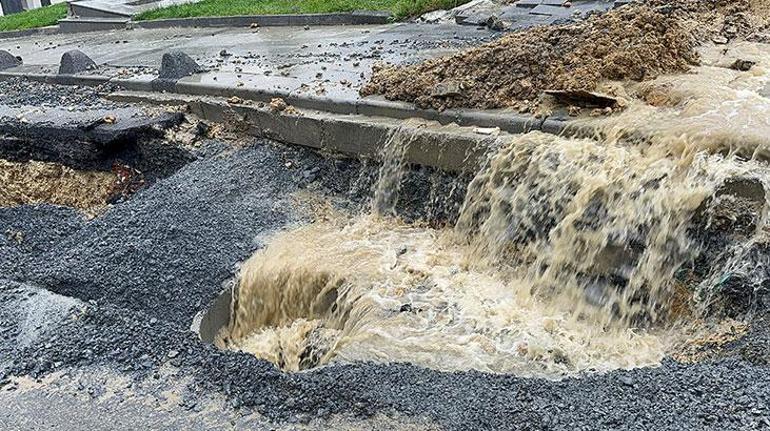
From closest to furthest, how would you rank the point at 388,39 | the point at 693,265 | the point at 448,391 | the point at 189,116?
the point at 448,391
the point at 693,265
the point at 189,116
the point at 388,39

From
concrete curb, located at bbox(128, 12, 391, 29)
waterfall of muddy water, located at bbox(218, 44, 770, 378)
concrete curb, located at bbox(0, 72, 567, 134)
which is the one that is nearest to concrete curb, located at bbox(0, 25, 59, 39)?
concrete curb, located at bbox(128, 12, 391, 29)

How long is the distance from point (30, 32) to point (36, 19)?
1321mm

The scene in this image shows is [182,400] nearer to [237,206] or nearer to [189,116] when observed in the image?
[237,206]

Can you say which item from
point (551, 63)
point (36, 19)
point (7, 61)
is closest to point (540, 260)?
point (551, 63)

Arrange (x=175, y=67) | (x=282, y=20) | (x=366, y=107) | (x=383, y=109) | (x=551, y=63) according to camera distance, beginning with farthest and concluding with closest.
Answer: (x=282, y=20), (x=175, y=67), (x=366, y=107), (x=383, y=109), (x=551, y=63)

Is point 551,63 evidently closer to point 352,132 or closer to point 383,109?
point 383,109

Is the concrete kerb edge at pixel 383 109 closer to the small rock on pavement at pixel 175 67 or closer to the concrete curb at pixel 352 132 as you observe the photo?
the concrete curb at pixel 352 132

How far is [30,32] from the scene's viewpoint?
13.9 metres

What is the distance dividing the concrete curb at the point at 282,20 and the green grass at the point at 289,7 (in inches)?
6.7

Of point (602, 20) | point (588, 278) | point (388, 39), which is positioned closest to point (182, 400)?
point (588, 278)

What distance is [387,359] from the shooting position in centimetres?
378

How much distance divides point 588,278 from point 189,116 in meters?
4.11

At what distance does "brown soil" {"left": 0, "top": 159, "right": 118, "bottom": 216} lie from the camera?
6.42m

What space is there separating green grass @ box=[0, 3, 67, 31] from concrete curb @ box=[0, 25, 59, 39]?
0.84 ft
